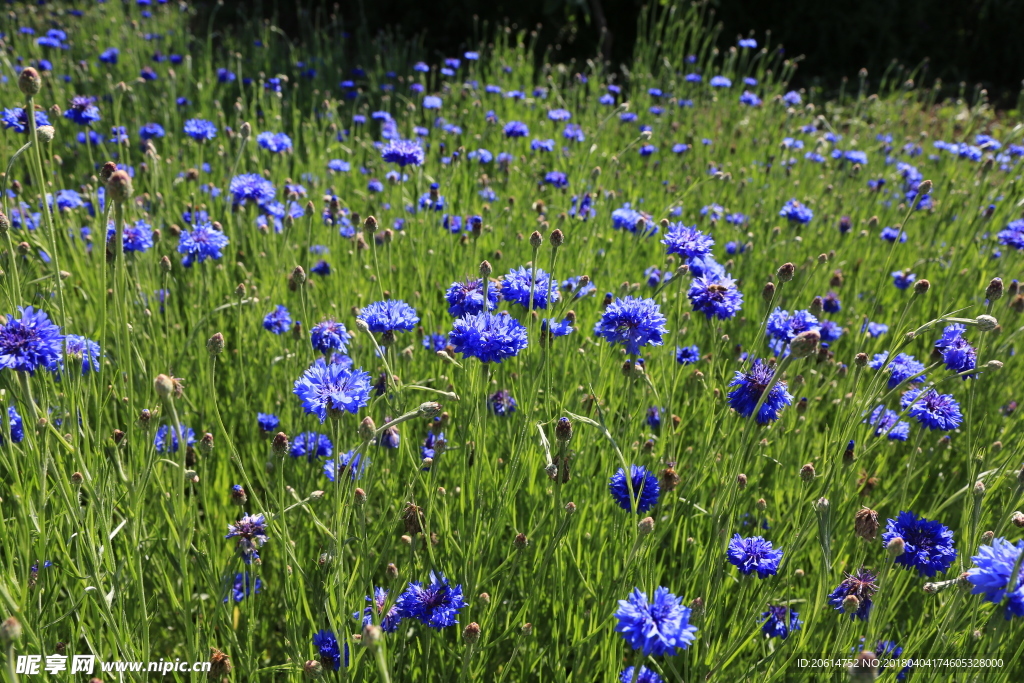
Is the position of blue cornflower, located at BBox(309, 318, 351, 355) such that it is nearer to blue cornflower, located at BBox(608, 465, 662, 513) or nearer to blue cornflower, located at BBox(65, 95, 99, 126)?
blue cornflower, located at BBox(608, 465, 662, 513)

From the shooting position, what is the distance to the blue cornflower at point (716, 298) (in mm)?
2008

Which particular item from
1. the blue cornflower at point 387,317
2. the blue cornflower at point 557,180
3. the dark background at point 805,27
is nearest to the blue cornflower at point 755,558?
the blue cornflower at point 387,317

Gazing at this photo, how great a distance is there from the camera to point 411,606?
4.92 ft

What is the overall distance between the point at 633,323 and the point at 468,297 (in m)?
0.44

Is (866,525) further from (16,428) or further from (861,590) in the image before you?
(16,428)

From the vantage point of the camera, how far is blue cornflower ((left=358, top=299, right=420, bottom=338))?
190 centimetres

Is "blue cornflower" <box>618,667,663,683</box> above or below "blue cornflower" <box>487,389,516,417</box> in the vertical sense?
below

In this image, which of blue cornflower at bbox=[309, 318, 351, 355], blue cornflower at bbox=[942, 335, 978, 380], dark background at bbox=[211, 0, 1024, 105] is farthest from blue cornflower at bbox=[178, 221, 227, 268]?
dark background at bbox=[211, 0, 1024, 105]

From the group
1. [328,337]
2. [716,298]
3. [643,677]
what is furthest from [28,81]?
[643,677]

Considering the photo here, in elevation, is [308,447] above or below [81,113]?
A: below

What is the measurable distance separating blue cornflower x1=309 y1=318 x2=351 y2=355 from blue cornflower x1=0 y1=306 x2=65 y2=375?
2.54 feet

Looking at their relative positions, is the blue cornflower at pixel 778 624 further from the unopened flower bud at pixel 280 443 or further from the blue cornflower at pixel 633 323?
the unopened flower bud at pixel 280 443

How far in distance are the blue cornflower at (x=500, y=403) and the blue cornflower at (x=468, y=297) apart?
0.96 ft

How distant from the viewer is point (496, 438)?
2.01m
